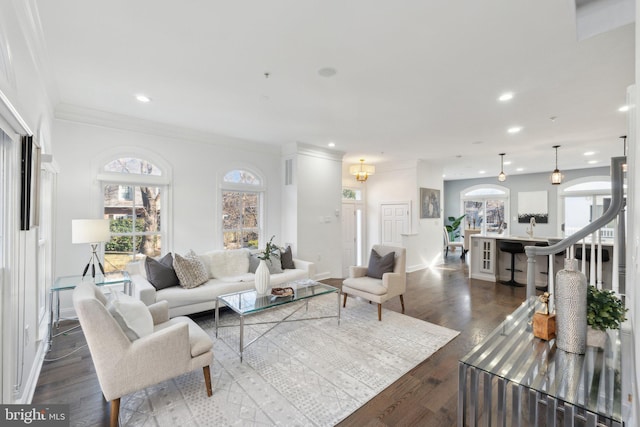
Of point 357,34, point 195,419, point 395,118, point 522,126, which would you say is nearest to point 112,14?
point 357,34

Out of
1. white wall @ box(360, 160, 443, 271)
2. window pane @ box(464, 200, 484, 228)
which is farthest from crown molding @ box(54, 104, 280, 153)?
window pane @ box(464, 200, 484, 228)

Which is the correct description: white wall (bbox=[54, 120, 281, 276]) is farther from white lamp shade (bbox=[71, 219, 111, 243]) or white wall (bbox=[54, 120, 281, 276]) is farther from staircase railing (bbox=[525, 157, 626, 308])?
staircase railing (bbox=[525, 157, 626, 308])

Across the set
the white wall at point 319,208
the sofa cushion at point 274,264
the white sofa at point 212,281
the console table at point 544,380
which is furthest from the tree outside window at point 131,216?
the console table at point 544,380

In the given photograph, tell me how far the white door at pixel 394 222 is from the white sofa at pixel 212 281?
330 centimetres

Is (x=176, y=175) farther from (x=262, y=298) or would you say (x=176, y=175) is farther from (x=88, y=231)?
Answer: (x=262, y=298)

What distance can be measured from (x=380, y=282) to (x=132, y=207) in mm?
3760

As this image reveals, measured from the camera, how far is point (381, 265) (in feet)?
13.5

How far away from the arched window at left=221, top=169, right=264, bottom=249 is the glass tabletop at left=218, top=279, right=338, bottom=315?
6.25 ft

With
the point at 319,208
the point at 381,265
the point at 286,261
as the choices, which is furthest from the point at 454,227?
the point at 286,261

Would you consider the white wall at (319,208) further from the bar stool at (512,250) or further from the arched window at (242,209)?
the bar stool at (512,250)

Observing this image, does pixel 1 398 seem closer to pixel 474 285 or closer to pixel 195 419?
pixel 195 419

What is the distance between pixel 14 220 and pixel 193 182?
285 cm

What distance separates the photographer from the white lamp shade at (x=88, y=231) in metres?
3.10

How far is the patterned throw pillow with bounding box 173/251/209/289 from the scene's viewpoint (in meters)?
3.72
